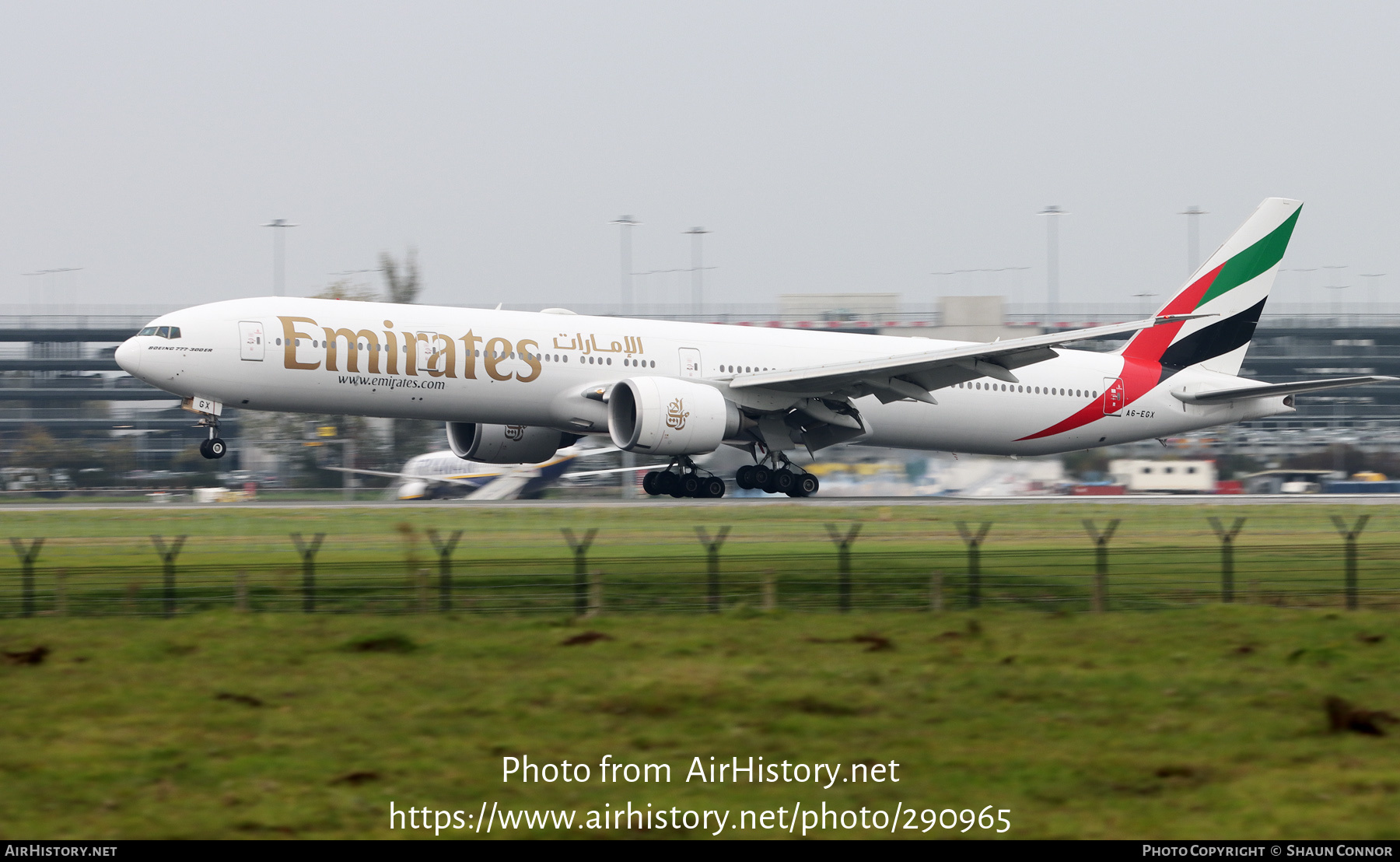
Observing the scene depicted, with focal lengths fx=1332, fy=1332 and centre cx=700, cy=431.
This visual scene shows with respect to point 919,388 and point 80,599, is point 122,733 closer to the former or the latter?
point 80,599

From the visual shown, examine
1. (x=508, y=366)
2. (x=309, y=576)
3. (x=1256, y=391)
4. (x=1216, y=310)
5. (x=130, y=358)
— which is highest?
(x=1216, y=310)

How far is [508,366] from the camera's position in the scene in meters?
30.5

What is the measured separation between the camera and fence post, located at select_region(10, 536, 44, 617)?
16297 mm

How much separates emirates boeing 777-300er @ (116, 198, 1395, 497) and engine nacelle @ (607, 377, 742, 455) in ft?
0.14

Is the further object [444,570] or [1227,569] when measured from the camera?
[1227,569]

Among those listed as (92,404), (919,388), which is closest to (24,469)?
(92,404)

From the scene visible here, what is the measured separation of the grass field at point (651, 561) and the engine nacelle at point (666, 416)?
2.80m

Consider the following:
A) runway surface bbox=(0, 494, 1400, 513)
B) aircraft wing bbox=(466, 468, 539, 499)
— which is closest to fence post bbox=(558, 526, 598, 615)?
runway surface bbox=(0, 494, 1400, 513)

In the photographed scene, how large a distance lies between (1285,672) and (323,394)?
21694 millimetres

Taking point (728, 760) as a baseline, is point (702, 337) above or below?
above

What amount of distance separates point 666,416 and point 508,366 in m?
3.83

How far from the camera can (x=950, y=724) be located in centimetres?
1155

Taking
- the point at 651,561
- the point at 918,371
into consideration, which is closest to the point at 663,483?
the point at 918,371

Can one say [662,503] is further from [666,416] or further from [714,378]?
[714,378]
